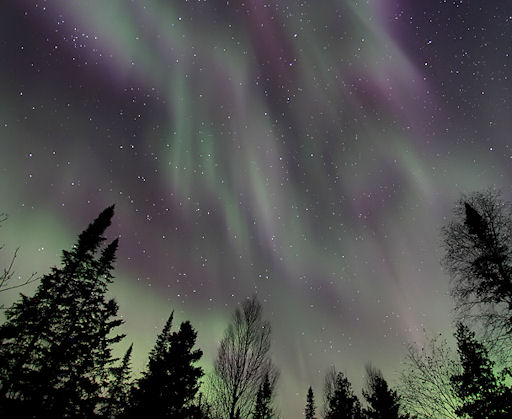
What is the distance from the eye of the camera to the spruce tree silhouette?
1650cm

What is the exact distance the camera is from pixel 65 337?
1875cm

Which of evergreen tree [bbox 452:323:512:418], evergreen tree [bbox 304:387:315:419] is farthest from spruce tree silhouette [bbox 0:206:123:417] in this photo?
evergreen tree [bbox 304:387:315:419]

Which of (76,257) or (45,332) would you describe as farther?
(76,257)

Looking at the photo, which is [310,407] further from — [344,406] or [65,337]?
[65,337]

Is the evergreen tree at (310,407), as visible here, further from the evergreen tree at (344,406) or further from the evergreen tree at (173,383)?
the evergreen tree at (173,383)

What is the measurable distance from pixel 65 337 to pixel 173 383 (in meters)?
7.81

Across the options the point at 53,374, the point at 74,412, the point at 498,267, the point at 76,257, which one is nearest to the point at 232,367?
the point at 74,412

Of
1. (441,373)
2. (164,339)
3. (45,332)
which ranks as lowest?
(441,373)

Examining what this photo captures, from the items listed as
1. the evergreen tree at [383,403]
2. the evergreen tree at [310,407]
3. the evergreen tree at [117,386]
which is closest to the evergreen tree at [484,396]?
the evergreen tree at [383,403]

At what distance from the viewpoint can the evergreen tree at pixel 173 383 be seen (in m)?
16.2

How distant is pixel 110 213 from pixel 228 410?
17.1m

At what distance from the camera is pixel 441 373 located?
40.7 feet

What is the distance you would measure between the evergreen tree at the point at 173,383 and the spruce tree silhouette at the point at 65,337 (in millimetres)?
4136

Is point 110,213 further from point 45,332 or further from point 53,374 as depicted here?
point 53,374
